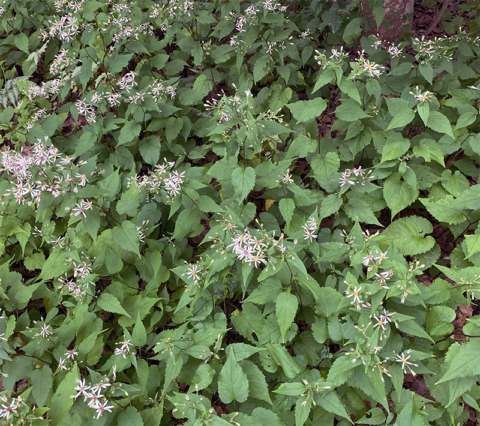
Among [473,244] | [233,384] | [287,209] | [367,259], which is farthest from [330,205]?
[233,384]

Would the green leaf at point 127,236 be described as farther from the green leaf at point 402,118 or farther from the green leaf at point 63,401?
the green leaf at point 402,118

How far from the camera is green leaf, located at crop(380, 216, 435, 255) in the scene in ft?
11.3

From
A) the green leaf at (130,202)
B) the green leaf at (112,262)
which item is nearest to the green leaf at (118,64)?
the green leaf at (130,202)

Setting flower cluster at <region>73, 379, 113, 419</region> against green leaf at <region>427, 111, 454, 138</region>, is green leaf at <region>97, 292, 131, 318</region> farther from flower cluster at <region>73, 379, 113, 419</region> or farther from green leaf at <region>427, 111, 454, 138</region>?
green leaf at <region>427, 111, 454, 138</region>

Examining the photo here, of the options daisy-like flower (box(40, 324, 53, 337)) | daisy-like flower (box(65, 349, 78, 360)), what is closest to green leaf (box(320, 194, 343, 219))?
daisy-like flower (box(65, 349, 78, 360))

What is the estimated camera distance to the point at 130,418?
270 centimetres

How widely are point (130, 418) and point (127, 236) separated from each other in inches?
65.6

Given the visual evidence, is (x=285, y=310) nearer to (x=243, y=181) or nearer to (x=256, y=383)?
(x=256, y=383)

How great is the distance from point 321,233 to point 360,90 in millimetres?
1956

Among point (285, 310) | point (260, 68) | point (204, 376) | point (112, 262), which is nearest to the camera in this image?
point (285, 310)

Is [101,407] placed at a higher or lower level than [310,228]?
lower

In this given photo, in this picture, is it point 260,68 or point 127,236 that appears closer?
point 127,236

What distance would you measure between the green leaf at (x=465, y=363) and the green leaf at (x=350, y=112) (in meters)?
2.56

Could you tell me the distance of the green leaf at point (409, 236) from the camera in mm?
3445
